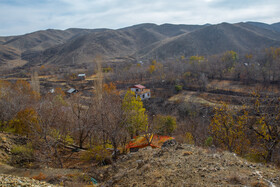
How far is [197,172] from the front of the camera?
6027mm

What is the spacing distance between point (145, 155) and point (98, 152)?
3.19 meters

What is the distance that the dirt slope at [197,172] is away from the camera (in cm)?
541

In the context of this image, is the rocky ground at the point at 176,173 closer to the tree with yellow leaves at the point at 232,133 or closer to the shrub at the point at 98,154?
the shrub at the point at 98,154

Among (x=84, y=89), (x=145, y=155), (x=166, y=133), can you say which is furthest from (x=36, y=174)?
(x=84, y=89)

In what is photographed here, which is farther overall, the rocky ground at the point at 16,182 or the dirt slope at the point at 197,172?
the rocky ground at the point at 16,182

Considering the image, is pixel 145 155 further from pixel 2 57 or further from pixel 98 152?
pixel 2 57

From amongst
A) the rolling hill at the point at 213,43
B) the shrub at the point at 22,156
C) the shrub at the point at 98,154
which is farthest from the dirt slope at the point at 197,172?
the rolling hill at the point at 213,43

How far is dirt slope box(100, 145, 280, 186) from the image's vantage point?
5.41 m

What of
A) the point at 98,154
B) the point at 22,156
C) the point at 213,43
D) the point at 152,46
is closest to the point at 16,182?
the point at 98,154

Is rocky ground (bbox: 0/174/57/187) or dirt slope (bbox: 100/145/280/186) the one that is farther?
rocky ground (bbox: 0/174/57/187)

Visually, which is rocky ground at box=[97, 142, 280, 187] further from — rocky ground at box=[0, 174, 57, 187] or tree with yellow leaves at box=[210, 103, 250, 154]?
tree with yellow leaves at box=[210, 103, 250, 154]

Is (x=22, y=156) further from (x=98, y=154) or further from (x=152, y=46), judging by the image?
(x=152, y=46)

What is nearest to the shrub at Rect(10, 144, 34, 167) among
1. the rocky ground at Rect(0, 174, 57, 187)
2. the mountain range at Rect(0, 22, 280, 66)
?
the rocky ground at Rect(0, 174, 57, 187)

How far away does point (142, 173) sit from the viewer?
21.5 feet
